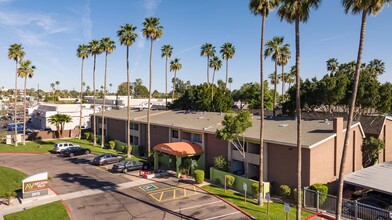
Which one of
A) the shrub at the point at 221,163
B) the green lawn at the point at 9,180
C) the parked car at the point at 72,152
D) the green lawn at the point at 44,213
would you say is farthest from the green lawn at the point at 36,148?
the green lawn at the point at 44,213

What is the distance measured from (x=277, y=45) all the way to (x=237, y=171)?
2550 cm

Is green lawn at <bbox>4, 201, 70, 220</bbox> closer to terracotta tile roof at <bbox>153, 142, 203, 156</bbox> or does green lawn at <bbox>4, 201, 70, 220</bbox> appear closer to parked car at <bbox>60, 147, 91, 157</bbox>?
terracotta tile roof at <bbox>153, 142, 203, 156</bbox>

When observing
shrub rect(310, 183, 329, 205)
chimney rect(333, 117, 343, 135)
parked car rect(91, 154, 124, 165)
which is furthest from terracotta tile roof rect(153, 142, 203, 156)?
chimney rect(333, 117, 343, 135)

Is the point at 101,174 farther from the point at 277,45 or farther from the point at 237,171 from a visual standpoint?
the point at 277,45

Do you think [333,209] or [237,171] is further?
[237,171]

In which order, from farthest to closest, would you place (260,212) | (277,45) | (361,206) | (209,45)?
Answer: 1. (209,45)
2. (277,45)
3. (260,212)
4. (361,206)

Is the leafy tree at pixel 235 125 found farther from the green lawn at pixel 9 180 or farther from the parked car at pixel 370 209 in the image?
the green lawn at pixel 9 180

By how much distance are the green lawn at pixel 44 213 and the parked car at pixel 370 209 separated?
21392 mm

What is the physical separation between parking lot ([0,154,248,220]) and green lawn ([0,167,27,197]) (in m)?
1.47

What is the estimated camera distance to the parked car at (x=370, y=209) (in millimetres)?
20188

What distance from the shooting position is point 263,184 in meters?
26.2

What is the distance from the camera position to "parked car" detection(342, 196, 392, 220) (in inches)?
795

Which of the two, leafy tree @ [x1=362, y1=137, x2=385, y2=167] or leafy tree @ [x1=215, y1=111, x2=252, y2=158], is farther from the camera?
leafy tree @ [x1=362, y1=137, x2=385, y2=167]

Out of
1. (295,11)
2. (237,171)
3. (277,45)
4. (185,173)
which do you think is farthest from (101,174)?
(277,45)
